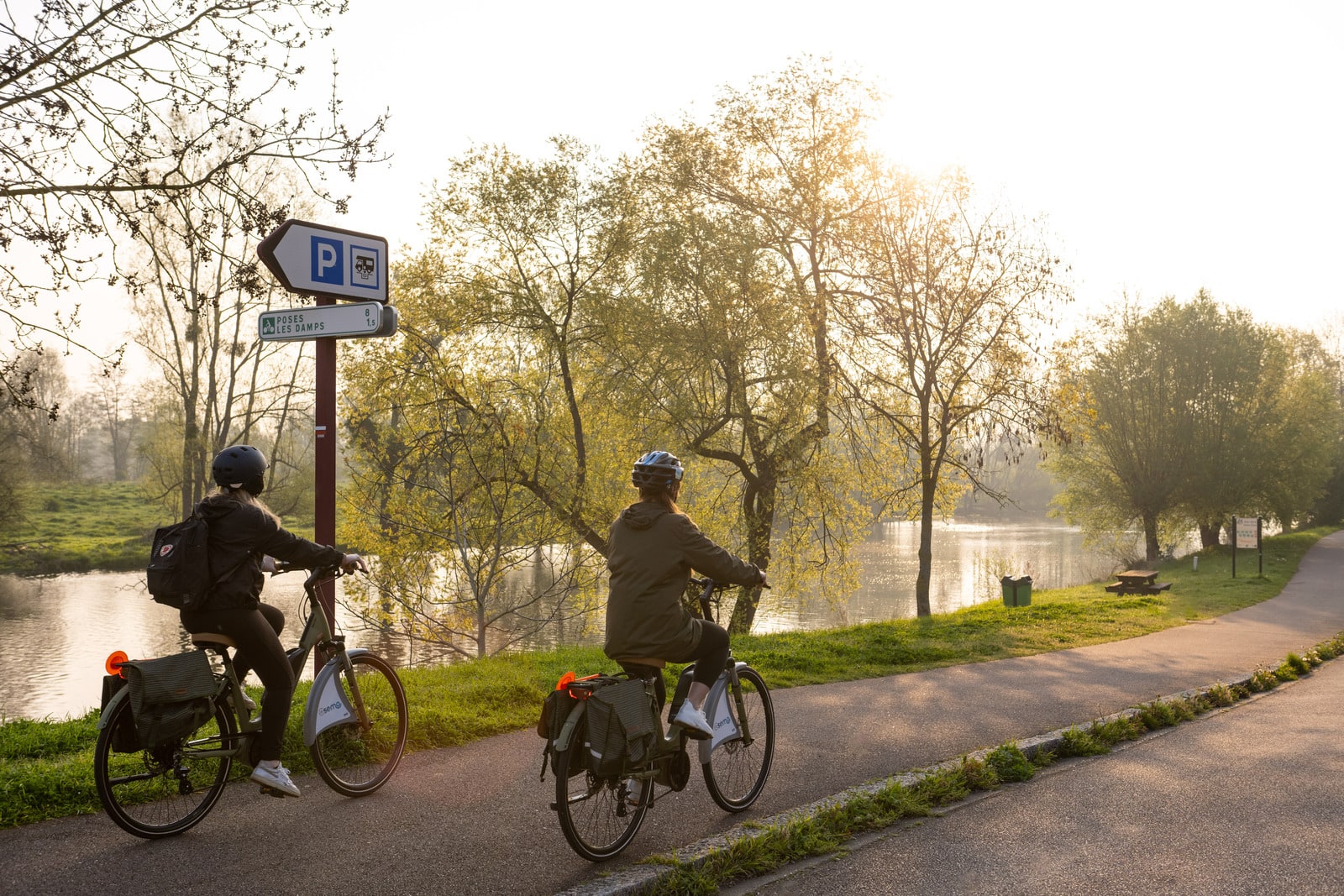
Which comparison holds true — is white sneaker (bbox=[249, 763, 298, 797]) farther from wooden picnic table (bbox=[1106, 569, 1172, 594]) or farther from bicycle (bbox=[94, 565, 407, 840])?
wooden picnic table (bbox=[1106, 569, 1172, 594])

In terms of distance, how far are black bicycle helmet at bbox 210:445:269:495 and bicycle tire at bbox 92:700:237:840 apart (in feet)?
3.22

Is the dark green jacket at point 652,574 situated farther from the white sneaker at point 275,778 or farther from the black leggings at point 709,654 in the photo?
the white sneaker at point 275,778

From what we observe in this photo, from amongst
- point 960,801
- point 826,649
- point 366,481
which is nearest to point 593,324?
point 366,481

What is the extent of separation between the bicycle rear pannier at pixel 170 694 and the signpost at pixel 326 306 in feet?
3.30

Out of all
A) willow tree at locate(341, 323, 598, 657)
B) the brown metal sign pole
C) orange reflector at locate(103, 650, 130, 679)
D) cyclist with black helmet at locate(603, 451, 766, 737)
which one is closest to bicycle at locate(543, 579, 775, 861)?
cyclist with black helmet at locate(603, 451, 766, 737)

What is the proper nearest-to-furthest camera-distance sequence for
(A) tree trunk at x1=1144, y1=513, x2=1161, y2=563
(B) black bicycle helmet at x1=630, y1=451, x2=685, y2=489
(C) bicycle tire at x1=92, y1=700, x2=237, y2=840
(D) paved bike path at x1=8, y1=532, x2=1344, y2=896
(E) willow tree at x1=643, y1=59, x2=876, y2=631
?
(D) paved bike path at x1=8, y1=532, x2=1344, y2=896, (C) bicycle tire at x1=92, y1=700, x2=237, y2=840, (B) black bicycle helmet at x1=630, y1=451, x2=685, y2=489, (E) willow tree at x1=643, y1=59, x2=876, y2=631, (A) tree trunk at x1=1144, y1=513, x2=1161, y2=563

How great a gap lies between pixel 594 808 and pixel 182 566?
2016 millimetres

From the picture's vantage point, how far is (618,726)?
4.06 meters

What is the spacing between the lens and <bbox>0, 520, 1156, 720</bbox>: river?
19.9m

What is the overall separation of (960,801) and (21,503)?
40807 mm

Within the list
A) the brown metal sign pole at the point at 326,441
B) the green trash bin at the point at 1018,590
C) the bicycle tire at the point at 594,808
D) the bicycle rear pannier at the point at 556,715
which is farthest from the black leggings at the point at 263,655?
the green trash bin at the point at 1018,590

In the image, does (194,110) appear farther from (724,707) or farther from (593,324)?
(593,324)

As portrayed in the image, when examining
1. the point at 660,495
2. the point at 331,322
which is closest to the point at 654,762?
the point at 660,495

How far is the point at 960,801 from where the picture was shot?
512cm
